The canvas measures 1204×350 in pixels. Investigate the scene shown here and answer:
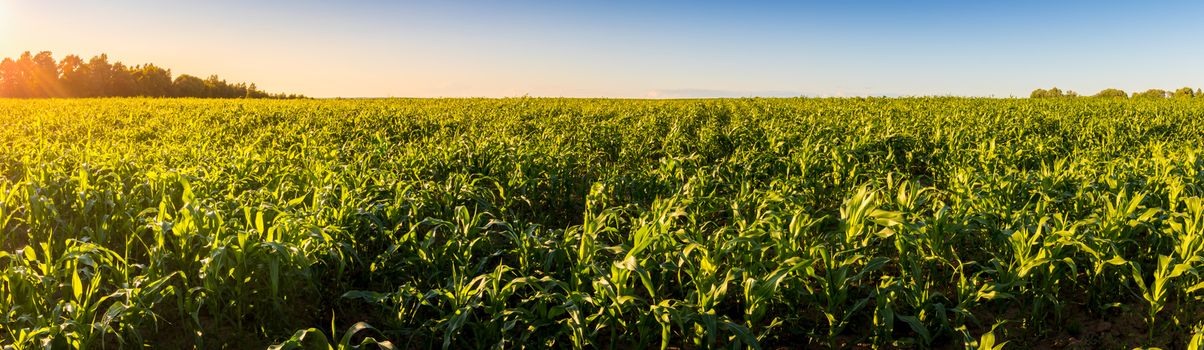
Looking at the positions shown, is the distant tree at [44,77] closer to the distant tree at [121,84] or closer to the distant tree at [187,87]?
the distant tree at [121,84]

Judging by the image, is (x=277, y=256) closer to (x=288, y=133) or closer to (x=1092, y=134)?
(x=288, y=133)

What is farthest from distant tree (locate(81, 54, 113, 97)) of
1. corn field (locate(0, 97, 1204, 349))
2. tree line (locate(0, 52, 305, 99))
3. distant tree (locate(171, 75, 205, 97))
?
corn field (locate(0, 97, 1204, 349))

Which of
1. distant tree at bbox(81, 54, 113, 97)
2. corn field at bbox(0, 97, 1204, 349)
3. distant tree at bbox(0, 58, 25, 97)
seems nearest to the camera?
corn field at bbox(0, 97, 1204, 349)

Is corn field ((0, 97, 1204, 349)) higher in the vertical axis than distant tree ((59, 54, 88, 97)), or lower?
lower

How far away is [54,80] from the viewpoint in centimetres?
6212

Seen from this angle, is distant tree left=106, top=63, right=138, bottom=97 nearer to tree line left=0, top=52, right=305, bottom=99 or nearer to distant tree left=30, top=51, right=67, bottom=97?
tree line left=0, top=52, right=305, bottom=99

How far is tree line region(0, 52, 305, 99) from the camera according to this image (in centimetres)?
5997

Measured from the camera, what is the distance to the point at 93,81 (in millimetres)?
59531

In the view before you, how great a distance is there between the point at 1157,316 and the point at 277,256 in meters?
5.31

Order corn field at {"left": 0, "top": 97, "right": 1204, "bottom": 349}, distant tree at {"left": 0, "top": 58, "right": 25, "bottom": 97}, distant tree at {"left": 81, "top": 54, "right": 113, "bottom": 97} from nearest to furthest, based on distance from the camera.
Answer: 1. corn field at {"left": 0, "top": 97, "right": 1204, "bottom": 349}
2. distant tree at {"left": 81, "top": 54, "right": 113, "bottom": 97}
3. distant tree at {"left": 0, "top": 58, "right": 25, "bottom": 97}

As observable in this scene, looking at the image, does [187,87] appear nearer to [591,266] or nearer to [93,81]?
[93,81]

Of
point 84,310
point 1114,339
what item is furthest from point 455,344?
point 1114,339

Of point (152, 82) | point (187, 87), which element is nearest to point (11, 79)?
point (152, 82)

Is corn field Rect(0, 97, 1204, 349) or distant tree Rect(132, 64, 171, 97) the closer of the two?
corn field Rect(0, 97, 1204, 349)
